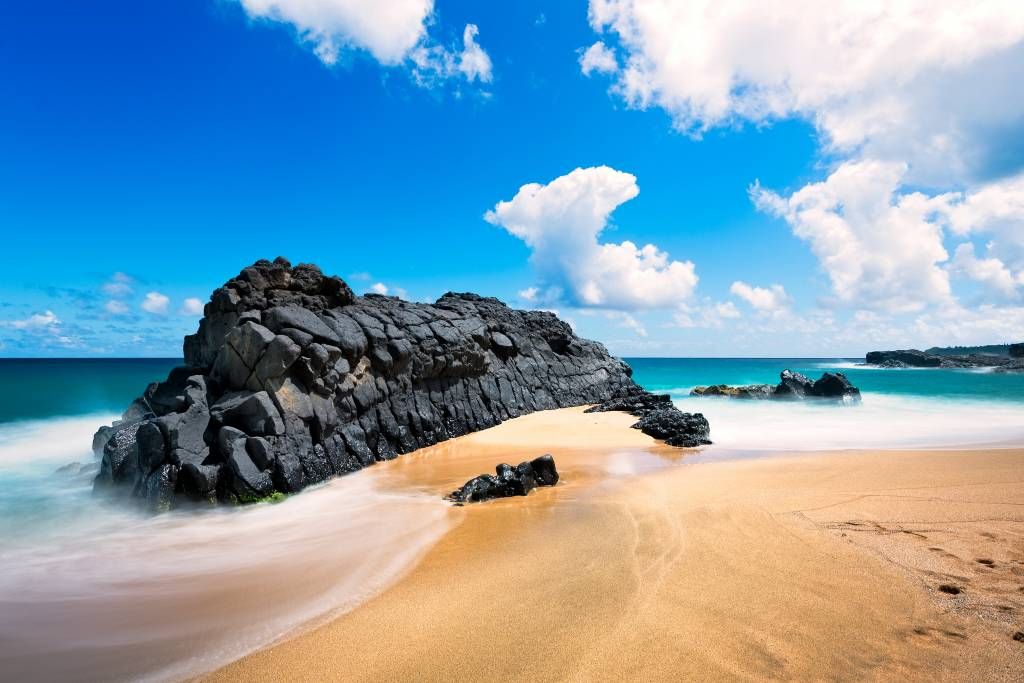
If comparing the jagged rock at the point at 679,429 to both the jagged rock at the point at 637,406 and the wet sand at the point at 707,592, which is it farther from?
the wet sand at the point at 707,592

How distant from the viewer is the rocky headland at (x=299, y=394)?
32.4 feet

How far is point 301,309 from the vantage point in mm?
13602

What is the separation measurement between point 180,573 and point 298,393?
5.76 meters

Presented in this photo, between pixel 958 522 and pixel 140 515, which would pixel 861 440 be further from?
pixel 140 515

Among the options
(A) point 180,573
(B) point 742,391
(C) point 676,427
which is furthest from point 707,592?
(B) point 742,391

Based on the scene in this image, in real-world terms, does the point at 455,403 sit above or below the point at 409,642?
above

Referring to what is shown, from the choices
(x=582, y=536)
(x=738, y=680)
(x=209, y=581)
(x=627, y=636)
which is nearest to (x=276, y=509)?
(x=209, y=581)

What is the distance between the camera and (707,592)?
16.1 ft

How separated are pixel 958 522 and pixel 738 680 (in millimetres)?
5259

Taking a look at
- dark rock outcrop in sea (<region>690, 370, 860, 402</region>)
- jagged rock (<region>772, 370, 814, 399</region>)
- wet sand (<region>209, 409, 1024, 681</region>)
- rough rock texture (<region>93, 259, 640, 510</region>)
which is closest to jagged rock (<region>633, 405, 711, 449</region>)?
rough rock texture (<region>93, 259, 640, 510</region>)

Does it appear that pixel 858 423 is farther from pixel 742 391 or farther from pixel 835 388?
pixel 742 391

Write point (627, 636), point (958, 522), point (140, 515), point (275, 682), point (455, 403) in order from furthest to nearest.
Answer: point (455, 403), point (140, 515), point (958, 522), point (627, 636), point (275, 682)

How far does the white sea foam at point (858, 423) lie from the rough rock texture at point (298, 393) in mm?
8911

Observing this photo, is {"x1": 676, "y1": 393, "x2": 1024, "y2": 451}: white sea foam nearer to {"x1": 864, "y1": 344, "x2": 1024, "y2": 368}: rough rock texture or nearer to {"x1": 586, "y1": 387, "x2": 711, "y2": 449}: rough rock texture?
{"x1": 586, "y1": 387, "x2": 711, "y2": 449}: rough rock texture
